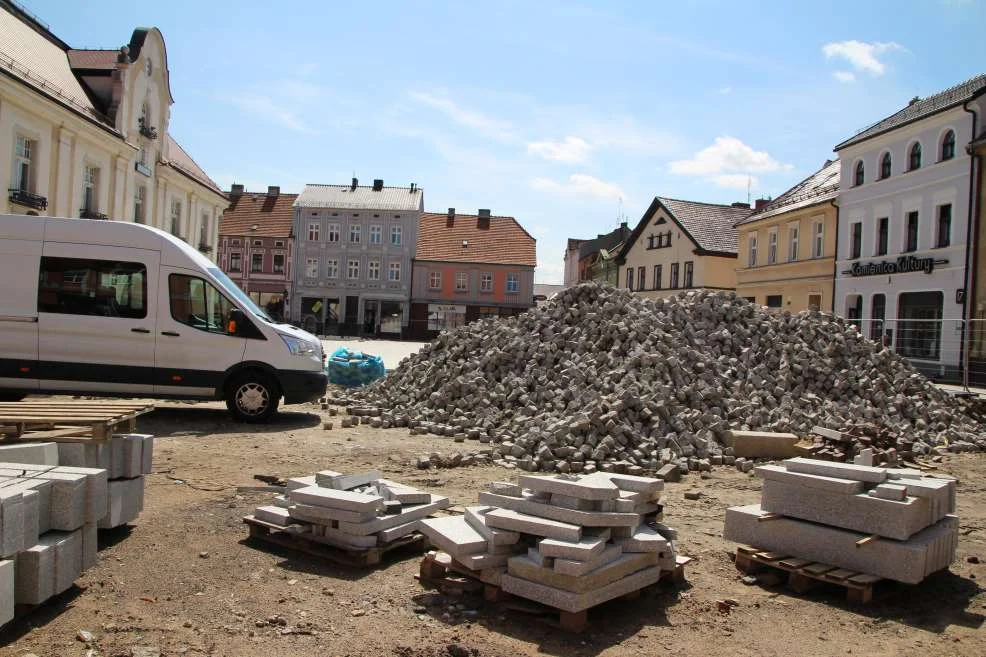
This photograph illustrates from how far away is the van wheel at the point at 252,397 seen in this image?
1148 cm

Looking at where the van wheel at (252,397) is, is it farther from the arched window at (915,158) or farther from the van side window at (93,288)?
the arched window at (915,158)

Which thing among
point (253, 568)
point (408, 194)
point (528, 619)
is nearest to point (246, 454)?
point (253, 568)

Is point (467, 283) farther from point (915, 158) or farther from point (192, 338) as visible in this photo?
point (192, 338)

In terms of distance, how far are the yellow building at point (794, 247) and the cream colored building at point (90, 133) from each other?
27958 millimetres

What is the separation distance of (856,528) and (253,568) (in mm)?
4395

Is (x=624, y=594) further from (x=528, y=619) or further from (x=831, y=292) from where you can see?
(x=831, y=292)

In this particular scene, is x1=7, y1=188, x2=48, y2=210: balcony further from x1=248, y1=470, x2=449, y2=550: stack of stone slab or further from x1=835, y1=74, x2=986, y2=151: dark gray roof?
x1=835, y1=74, x2=986, y2=151: dark gray roof

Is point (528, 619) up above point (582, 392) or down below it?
below

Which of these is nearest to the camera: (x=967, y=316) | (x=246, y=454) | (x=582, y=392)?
(x=246, y=454)

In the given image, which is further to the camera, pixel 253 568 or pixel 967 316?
pixel 967 316

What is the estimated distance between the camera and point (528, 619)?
15.5 ft

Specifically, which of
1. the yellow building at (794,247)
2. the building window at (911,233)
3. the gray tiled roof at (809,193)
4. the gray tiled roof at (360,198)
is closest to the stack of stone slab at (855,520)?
the building window at (911,233)

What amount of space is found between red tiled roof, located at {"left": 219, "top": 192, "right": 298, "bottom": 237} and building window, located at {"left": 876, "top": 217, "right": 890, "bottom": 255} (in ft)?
133

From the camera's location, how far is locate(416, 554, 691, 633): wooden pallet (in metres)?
4.55
